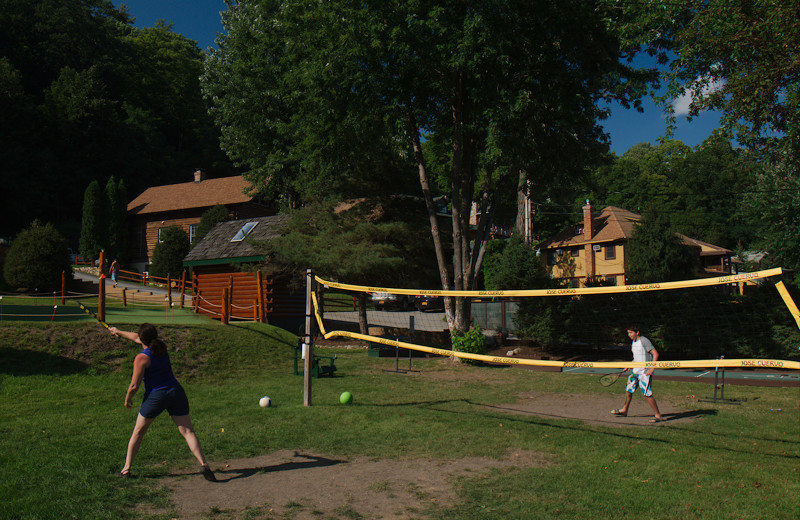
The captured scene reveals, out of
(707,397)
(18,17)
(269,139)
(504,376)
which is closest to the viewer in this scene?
(707,397)

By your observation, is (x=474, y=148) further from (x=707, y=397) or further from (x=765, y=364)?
(x=765, y=364)

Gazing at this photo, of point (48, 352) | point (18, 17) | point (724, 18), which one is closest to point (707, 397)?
point (724, 18)

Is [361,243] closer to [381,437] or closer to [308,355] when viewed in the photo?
[308,355]

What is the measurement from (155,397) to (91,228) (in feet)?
160

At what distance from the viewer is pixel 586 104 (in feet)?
65.7

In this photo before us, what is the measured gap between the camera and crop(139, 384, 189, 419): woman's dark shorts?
717cm

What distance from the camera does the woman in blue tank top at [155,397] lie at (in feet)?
23.5

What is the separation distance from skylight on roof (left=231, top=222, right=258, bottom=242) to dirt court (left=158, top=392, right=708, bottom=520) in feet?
71.1

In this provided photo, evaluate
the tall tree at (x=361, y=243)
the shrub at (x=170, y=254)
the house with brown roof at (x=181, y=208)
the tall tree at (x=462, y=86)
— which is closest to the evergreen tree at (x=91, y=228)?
the house with brown roof at (x=181, y=208)

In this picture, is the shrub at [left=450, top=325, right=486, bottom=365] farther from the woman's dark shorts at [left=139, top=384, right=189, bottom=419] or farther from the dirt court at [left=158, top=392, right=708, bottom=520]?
the woman's dark shorts at [left=139, top=384, right=189, bottom=419]

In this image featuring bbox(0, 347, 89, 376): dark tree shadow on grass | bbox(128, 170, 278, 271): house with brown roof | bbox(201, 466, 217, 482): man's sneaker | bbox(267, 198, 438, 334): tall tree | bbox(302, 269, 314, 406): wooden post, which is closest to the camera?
bbox(201, 466, 217, 482): man's sneaker

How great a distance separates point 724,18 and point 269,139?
26335 mm

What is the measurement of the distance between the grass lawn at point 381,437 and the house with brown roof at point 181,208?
34.9 metres

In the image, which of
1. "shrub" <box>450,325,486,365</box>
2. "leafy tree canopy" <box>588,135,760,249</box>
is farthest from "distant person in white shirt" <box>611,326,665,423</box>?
"leafy tree canopy" <box>588,135,760,249</box>
